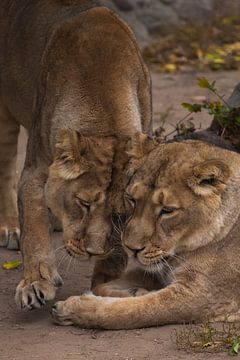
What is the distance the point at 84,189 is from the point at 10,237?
6.40 ft

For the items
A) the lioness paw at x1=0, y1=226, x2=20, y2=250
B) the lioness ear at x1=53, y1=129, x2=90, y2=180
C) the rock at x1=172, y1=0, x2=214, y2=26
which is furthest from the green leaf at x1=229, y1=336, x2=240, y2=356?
the rock at x1=172, y1=0, x2=214, y2=26

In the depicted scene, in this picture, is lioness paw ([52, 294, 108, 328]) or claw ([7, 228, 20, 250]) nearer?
lioness paw ([52, 294, 108, 328])

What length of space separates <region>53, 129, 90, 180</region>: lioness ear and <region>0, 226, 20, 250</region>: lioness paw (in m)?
1.79

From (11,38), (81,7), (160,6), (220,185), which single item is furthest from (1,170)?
(160,6)

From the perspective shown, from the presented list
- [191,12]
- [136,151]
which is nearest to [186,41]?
[191,12]

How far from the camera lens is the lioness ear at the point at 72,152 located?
5.14 meters

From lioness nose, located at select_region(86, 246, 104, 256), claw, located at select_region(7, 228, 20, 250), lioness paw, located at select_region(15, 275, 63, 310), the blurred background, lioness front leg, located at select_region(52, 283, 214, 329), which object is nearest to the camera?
lioness nose, located at select_region(86, 246, 104, 256)

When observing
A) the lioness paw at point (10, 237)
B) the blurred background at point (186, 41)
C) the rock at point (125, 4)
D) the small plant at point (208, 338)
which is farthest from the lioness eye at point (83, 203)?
the rock at point (125, 4)

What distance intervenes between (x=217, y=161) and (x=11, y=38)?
208cm

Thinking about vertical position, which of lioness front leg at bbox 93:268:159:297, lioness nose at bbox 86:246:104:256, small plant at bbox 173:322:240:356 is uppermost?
lioness nose at bbox 86:246:104:256

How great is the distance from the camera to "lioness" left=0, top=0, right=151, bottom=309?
5.12m

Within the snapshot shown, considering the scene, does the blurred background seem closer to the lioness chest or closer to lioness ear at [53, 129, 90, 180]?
the lioness chest

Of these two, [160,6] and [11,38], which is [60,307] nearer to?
[11,38]

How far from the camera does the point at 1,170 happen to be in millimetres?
7148
